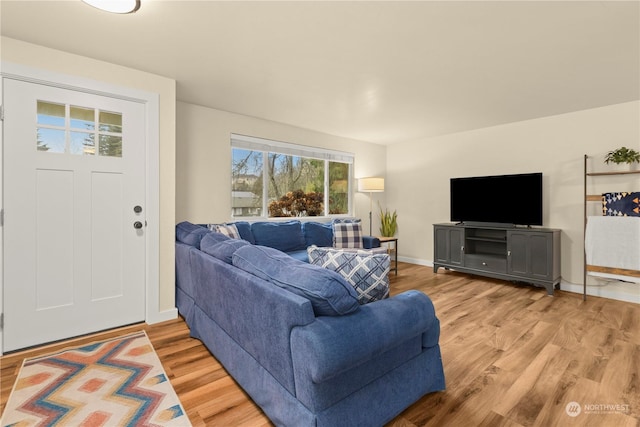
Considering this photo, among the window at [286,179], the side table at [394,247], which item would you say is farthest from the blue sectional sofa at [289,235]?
the window at [286,179]

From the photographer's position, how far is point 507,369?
81.0 inches

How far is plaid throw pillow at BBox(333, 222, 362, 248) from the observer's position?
14.1 feet

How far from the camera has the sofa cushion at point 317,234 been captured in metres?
4.32

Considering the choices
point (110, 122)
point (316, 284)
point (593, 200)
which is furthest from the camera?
point (593, 200)

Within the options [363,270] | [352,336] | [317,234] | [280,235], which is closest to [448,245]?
[317,234]

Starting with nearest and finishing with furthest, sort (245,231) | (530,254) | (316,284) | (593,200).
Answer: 1. (316,284)
2. (593,200)
3. (245,231)
4. (530,254)

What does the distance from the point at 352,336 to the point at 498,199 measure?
3.98 metres

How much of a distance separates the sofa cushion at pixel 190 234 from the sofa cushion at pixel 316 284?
134cm

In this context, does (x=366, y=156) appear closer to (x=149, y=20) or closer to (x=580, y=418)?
(x=149, y=20)

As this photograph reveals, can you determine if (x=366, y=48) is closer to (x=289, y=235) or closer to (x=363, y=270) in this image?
(x=363, y=270)

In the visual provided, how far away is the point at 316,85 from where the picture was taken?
120 inches

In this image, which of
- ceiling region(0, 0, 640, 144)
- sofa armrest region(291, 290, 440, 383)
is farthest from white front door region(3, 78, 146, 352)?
sofa armrest region(291, 290, 440, 383)

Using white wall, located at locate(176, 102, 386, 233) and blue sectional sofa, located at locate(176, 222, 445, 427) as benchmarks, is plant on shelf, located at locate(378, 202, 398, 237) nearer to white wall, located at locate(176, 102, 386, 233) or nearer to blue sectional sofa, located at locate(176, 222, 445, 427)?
white wall, located at locate(176, 102, 386, 233)

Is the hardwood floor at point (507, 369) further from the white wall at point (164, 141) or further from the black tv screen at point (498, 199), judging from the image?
the black tv screen at point (498, 199)
